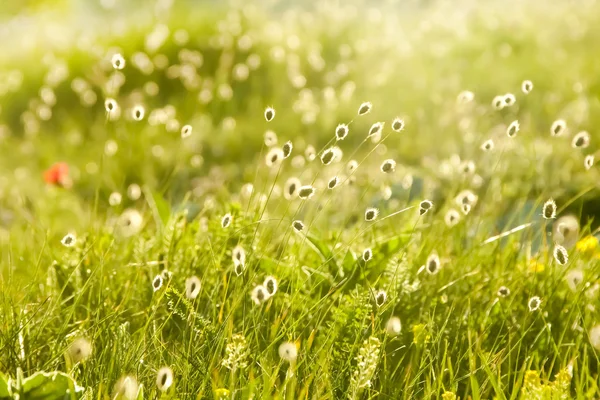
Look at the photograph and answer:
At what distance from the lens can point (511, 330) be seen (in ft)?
7.27

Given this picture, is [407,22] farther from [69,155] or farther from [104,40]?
[69,155]

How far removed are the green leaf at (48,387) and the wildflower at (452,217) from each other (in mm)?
1209

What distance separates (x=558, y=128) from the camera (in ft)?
8.01

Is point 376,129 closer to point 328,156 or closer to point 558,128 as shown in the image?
point 328,156

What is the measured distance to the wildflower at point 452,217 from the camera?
2.47 m

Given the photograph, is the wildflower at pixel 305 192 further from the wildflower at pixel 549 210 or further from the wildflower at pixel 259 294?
the wildflower at pixel 549 210

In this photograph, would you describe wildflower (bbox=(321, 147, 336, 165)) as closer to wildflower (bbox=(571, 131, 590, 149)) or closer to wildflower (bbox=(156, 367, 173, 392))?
wildflower (bbox=(156, 367, 173, 392))

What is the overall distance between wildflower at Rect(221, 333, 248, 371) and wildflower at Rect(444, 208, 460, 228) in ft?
2.78

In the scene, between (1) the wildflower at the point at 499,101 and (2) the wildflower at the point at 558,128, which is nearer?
(2) the wildflower at the point at 558,128

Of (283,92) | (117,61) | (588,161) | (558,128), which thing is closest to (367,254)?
(588,161)

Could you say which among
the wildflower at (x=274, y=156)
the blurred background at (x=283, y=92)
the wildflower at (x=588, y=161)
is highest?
the wildflower at (x=274, y=156)

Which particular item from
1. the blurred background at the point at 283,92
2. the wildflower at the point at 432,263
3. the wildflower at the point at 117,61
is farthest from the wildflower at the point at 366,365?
the blurred background at the point at 283,92

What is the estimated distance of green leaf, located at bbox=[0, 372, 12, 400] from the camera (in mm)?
1662

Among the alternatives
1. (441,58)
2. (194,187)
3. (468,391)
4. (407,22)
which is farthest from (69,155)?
(468,391)
